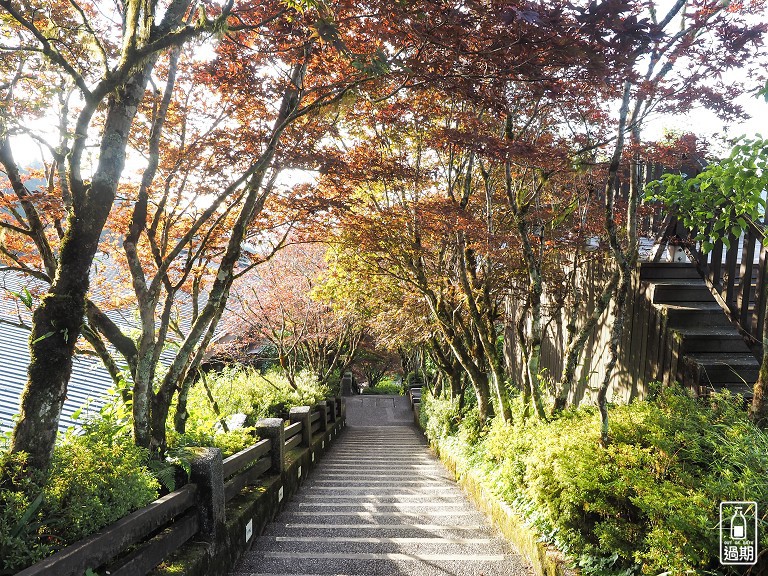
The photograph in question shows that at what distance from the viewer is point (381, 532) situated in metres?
5.23

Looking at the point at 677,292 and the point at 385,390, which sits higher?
the point at 677,292

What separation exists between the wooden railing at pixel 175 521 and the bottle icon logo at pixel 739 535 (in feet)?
11.2

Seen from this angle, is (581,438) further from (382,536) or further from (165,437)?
(165,437)

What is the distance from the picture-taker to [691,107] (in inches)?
208

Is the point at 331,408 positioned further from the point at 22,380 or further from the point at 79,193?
the point at 79,193

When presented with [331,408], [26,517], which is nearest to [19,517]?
[26,517]

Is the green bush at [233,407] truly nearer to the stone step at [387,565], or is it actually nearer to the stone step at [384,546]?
the stone step at [384,546]

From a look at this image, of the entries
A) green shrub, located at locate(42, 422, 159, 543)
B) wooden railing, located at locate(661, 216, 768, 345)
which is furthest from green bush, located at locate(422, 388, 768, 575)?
green shrub, located at locate(42, 422, 159, 543)

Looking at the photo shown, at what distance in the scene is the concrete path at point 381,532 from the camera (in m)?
4.23

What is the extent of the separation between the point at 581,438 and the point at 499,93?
322 cm

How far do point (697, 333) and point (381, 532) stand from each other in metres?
4.19

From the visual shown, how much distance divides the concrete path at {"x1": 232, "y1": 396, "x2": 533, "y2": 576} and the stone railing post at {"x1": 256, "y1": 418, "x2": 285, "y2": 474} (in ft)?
1.92

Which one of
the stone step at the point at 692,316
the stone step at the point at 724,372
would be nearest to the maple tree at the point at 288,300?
the stone step at the point at 692,316

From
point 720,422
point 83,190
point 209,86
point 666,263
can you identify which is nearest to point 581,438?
point 720,422
